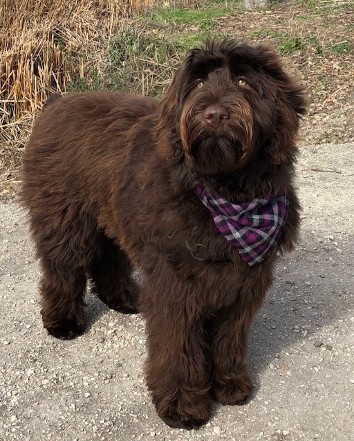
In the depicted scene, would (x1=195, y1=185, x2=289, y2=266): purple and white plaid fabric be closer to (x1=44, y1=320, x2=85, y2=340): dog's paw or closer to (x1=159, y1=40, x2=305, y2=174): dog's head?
(x1=159, y1=40, x2=305, y2=174): dog's head

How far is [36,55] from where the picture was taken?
8.16 metres

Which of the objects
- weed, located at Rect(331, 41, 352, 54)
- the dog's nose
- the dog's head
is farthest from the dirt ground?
weed, located at Rect(331, 41, 352, 54)

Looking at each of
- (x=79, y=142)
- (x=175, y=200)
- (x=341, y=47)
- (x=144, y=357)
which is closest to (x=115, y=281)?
(x=144, y=357)

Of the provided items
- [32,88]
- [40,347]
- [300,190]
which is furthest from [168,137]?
[32,88]

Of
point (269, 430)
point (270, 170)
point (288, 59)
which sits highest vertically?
point (270, 170)

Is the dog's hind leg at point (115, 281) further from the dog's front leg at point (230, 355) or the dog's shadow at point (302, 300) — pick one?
the dog's front leg at point (230, 355)

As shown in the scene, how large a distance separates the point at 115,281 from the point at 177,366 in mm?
1297

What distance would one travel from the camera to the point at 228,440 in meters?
3.50

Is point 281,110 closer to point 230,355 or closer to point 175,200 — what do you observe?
point 175,200

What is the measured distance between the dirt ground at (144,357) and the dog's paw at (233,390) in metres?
0.05

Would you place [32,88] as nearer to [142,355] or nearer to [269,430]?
[142,355]

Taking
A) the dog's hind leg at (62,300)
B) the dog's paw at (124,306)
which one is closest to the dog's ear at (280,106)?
the dog's hind leg at (62,300)

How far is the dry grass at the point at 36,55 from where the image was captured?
7.97 metres

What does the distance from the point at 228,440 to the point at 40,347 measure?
5.05 feet
